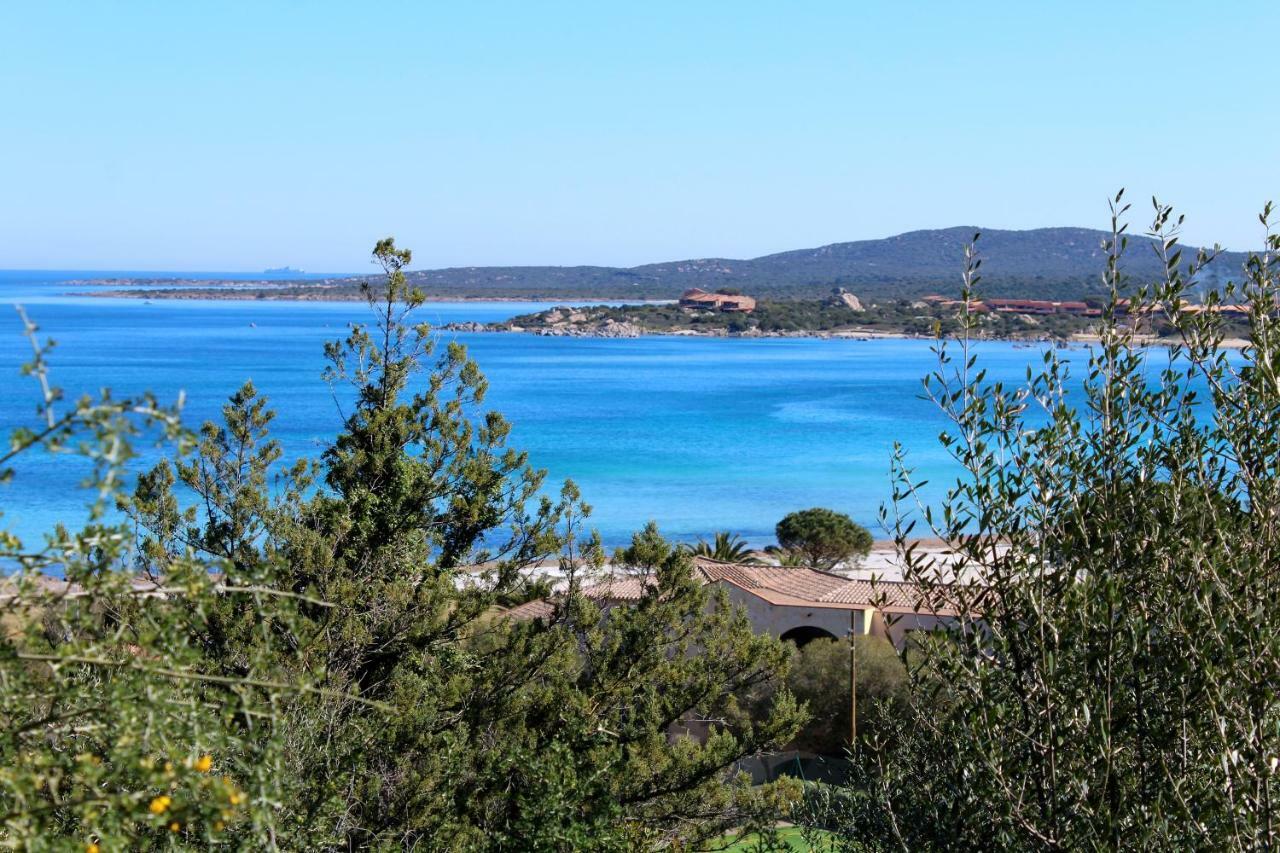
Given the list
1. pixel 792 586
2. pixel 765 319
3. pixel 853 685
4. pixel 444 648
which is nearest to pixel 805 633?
pixel 792 586

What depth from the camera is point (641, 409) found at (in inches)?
3334

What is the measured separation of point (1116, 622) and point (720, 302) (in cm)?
18290

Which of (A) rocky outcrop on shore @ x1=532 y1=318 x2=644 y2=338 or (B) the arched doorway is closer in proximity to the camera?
(B) the arched doorway

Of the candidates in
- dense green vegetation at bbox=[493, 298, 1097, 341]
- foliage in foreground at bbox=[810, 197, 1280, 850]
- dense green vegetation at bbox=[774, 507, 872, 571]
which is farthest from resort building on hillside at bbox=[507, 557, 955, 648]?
dense green vegetation at bbox=[493, 298, 1097, 341]

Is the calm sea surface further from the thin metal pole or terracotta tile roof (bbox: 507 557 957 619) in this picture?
the thin metal pole

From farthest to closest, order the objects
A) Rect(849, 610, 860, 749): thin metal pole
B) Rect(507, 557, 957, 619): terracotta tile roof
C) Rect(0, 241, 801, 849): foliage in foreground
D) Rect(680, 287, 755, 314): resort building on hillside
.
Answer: Rect(680, 287, 755, 314): resort building on hillside, Rect(507, 557, 957, 619): terracotta tile roof, Rect(849, 610, 860, 749): thin metal pole, Rect(0, 241, 801, 849): foliage in foreground

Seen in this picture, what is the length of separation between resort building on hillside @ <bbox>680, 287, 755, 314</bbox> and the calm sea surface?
3037 centimetres

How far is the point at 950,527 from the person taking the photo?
5.75 meters

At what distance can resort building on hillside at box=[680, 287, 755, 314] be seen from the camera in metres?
183

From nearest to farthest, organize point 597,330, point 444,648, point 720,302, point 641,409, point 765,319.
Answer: point 444,648
point 641,409
point 597,330
point 765,319
point 720,302

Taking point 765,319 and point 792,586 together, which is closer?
point 792,586

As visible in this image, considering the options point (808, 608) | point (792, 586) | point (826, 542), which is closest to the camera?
point (808, 608)

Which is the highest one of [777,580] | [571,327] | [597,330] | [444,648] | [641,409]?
[444,648]

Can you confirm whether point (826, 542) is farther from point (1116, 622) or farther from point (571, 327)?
point (571, 327)
